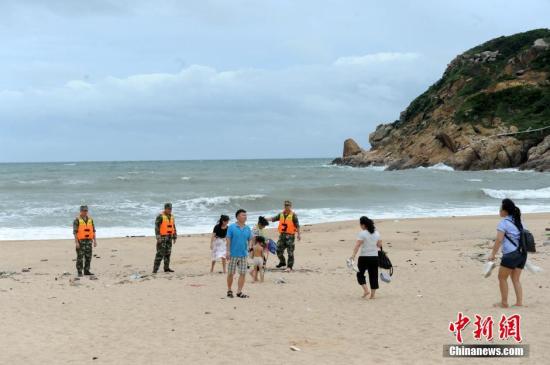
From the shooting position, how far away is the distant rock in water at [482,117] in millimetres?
63312

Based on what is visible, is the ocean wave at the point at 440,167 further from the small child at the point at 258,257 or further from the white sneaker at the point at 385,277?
the white sneaker at the point at 385,277

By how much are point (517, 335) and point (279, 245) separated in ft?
22.3

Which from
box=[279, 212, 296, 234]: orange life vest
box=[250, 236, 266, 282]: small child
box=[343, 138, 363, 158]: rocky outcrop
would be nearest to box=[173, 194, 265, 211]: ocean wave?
box=[279, 212, 296, 234]: orange life vest

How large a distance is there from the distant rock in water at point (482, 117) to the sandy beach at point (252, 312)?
5134 cm

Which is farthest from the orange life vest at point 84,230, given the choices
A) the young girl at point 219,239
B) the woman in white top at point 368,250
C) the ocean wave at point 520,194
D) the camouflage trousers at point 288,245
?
the ocean wave at point 520,194

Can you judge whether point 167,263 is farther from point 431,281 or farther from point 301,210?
point 301,210

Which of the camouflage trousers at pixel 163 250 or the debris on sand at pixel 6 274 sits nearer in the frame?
the debris on sand at pixel 6 274

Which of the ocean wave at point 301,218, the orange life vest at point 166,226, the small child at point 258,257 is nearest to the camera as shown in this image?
the small child at point 258,257

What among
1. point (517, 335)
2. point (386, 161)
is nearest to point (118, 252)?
point (517, 335)

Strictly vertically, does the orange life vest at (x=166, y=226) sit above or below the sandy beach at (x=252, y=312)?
above

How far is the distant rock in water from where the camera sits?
208 ft

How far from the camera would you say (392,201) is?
33250 mm

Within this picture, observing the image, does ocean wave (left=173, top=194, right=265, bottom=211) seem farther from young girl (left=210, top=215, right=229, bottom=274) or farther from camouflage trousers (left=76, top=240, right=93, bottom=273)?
young girl (left=210, top=215, right=229, bottom=274)

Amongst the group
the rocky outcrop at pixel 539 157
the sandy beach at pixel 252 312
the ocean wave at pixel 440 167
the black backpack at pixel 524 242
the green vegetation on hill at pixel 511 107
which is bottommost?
the sandy beach at pixel 252 312
